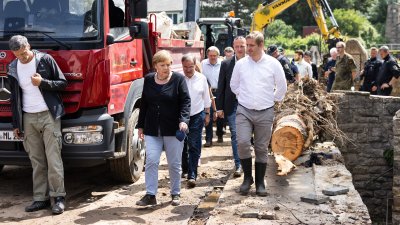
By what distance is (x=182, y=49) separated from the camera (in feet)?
34.5

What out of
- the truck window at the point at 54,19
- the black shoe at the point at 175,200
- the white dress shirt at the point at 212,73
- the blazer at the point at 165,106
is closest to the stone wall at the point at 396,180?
the white dress shirt at the point at 212,73

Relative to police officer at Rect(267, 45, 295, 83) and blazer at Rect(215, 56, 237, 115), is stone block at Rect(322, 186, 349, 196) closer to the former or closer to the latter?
blazer at Rect(215, 56, 237, 115)

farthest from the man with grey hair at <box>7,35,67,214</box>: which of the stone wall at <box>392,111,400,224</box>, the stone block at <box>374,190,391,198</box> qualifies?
the stone block at <box>374,190,391,198</box>

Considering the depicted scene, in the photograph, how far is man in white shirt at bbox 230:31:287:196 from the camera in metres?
7.08

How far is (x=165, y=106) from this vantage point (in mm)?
6953

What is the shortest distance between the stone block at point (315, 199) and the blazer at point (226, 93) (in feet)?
6.61

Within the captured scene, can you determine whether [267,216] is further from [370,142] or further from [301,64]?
[301,64]

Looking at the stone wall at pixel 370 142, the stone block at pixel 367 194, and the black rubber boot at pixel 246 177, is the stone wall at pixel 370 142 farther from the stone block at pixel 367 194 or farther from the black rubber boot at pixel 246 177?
the black rubber boot at pixel 246 177

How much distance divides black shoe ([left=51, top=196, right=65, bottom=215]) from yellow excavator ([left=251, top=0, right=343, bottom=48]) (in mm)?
14126

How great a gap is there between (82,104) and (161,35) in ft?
8.42

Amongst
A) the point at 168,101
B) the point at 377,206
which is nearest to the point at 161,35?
the point at 168,101

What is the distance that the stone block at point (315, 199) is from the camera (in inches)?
267

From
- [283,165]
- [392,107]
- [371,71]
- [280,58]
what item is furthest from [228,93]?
[371,71]

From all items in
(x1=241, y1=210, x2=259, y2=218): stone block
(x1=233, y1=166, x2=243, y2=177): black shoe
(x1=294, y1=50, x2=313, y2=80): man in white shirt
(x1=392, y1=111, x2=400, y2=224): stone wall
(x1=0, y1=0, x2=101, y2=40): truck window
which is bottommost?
(x1=392, y1=111, x2=400, y2=224): stone wall
